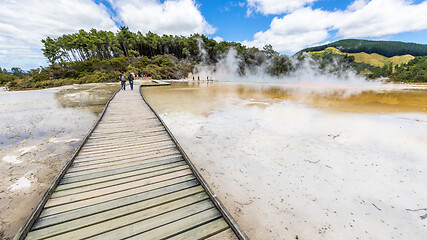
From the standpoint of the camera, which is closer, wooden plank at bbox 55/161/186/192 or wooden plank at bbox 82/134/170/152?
wooden plank at bbox 55/161/186/192

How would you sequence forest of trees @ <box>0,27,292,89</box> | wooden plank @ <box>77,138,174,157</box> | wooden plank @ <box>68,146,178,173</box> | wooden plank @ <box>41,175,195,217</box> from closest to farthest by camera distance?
wooden plank @ <box>41,175,195,217</box>
wooden plank @ <box>68,146,178,173</box>
wooden plank @ <box>77,138,174,157</box>
forest of trees @ <box>0,27,292,89</box>

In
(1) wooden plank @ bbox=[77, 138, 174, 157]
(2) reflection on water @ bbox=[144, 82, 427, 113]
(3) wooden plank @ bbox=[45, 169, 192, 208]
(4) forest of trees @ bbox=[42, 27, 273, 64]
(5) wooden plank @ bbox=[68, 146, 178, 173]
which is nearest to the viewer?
(3) wooden plank @ bbox=[45, 169, 192, 208]

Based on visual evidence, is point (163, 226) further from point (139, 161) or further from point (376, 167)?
point (376, 167)

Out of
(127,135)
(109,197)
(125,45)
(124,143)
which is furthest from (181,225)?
(125,45)

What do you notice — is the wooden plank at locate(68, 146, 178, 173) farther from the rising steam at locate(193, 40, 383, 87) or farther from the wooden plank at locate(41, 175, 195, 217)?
the rising steam at locate(193, 40, 383, 87)

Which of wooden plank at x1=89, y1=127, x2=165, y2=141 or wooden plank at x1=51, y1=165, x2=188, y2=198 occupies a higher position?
wooden plank at x1=89, y1=127, x2=165, y2=141

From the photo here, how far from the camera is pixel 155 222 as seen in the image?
246 centimetres

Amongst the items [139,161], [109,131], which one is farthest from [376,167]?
[109,131]

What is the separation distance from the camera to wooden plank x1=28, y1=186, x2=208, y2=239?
7.44ft

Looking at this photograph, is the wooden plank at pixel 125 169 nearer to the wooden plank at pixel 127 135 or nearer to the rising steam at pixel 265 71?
the wooden plank at pixel 127 135

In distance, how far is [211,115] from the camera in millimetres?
9828

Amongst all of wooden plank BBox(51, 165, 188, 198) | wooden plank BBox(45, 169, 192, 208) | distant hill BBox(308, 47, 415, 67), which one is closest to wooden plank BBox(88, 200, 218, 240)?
wooden plank BBox(45, 169, 192, 208)

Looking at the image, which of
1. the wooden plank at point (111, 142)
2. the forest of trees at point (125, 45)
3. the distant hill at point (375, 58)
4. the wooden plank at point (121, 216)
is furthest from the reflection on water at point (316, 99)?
the distant hill at point (375, 58)

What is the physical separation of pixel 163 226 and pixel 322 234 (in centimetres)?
281
